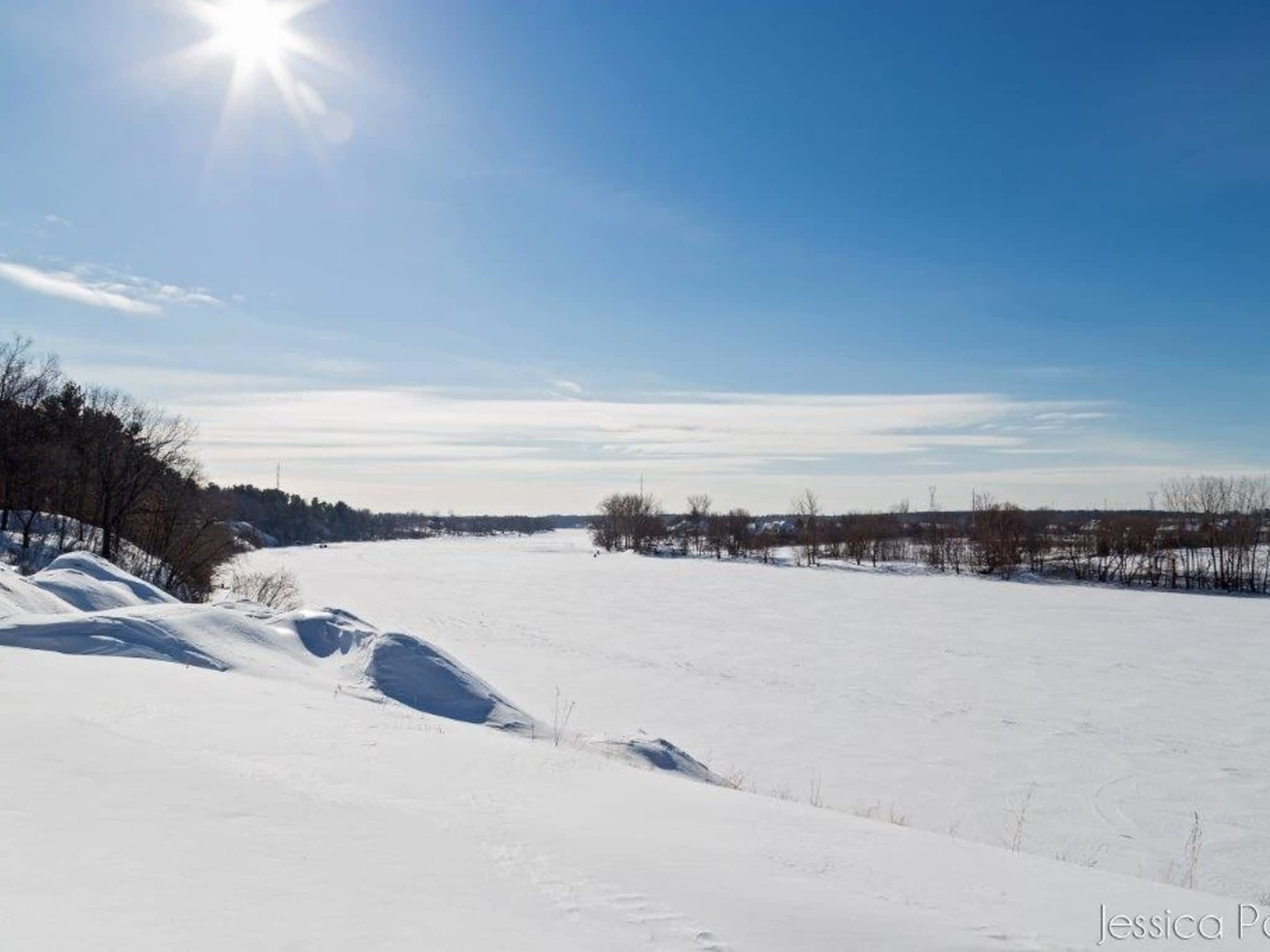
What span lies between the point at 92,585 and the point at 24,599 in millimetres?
2555

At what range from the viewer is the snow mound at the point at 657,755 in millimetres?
8891

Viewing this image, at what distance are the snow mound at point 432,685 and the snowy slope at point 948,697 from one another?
327cm

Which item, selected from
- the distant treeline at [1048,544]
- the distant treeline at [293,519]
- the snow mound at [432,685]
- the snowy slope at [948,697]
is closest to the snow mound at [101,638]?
the snow mound at [432,685]

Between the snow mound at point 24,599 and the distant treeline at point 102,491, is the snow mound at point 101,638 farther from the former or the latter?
the distant treeline at point 102,491

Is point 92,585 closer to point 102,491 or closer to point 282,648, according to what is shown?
point 282,648

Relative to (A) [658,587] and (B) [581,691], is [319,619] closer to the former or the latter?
(B) [581,691]

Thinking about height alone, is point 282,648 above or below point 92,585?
below

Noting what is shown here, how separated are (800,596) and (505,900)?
3849 centimetres

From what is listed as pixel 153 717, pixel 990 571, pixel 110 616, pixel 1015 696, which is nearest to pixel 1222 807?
pixel 1015 696

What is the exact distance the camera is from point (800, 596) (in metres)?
40.3

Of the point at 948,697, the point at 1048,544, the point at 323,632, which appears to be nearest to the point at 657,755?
the point at 323,632

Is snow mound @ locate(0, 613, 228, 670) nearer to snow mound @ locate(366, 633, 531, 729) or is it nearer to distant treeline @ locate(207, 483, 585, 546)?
snow mound @ locate(366, 633, 531, 729)

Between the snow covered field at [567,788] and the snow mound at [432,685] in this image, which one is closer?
the snow covered field at [567,788]

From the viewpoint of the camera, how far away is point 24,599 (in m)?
11.0
